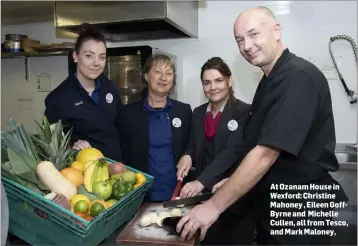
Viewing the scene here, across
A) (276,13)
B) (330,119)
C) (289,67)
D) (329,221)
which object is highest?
(276,13)

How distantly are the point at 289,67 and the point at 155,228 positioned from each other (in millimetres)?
449

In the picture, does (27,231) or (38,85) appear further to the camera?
(38,85)

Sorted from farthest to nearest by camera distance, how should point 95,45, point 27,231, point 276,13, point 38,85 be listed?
point 38,85 → point 276,13 → point 95,45 → point 27,231

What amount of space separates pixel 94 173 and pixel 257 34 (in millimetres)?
475

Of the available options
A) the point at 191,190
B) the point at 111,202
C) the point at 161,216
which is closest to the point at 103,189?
the point at 111,202

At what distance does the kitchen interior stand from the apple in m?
0.86

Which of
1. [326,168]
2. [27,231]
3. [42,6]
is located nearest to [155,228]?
[27,231]

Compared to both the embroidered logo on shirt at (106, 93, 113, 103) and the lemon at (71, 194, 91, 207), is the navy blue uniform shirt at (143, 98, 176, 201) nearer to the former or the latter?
the embroidered logo on shirt at (106, 93, 113, 103)

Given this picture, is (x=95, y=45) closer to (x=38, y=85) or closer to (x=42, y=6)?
(x=42, y=6)

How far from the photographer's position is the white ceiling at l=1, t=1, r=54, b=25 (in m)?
1.86

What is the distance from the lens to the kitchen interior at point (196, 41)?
1468 mm

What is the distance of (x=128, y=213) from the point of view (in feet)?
2.43

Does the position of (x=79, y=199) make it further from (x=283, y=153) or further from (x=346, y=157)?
(x=346, y=157)

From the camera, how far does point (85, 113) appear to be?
3.50 feet
